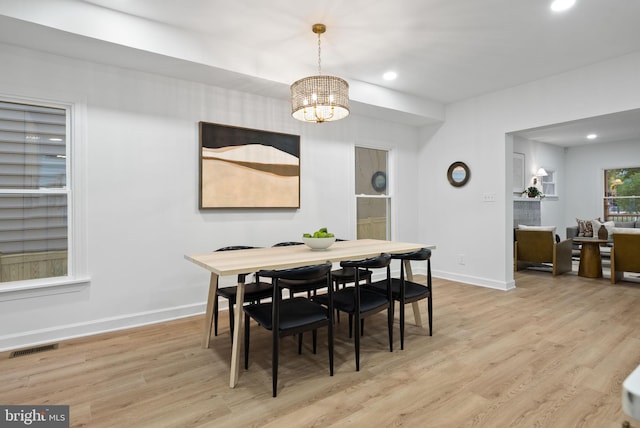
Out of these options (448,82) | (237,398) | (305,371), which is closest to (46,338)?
(237,398)

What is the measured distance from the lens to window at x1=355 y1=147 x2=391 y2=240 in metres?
5.04

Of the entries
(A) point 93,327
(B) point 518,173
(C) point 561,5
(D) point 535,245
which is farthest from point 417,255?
(B) point 518,173

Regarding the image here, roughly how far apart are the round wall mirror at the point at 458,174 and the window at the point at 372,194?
3.20 ft

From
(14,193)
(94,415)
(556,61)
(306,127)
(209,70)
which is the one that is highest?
(556,61)

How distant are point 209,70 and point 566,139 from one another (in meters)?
7.94

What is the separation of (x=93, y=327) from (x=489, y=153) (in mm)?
5118

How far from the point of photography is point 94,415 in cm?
186

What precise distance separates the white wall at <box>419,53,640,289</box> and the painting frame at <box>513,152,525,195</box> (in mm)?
2692

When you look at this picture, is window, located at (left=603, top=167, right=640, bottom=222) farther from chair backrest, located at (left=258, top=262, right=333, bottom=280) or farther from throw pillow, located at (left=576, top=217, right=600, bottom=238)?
chair backrest, located at (left=258, top=262, right=333, bottom=280)

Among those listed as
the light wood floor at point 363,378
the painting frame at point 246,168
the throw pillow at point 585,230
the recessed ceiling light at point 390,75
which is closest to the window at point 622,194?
the throw pillow at point 585,230

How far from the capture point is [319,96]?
9.07 ft

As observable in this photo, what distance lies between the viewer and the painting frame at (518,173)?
707 centimetres

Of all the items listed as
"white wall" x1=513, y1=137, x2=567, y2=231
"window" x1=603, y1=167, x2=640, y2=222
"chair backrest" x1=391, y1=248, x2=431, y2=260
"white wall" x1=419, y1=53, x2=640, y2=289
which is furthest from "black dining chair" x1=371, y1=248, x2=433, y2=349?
"window" x1=603, y1=167, x2=640, y2=222

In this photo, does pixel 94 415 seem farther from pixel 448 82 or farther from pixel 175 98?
pixel 448 82
